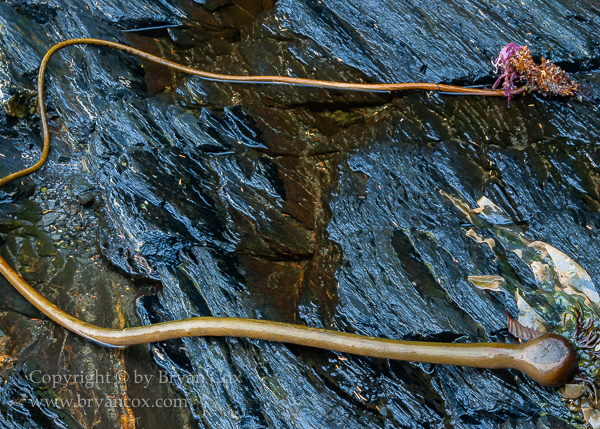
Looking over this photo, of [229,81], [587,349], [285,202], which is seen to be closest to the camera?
[587,349]

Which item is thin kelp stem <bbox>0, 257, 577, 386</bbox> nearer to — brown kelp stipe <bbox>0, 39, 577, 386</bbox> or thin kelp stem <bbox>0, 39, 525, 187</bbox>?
brown kelp stipe <bbox>0, 39, 577, 386</bbox>

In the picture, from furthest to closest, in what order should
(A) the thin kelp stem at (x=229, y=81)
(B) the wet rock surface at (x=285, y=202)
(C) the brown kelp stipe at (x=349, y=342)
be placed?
(A) the thin kelp stem at (x=229, y=81) → (B) the wet rock surface at (x=285, y=202) → (C) the brown kelp stipe at (x=349, y=342)

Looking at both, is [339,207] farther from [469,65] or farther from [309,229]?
[469,65]

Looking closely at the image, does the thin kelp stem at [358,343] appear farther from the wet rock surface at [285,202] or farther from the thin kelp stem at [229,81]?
the thin kelp stem at [229,81]

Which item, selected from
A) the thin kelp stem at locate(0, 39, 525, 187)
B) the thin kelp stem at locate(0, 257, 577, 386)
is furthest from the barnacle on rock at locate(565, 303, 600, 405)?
the thin kelp stem at locate(0, 39, 525, 187)

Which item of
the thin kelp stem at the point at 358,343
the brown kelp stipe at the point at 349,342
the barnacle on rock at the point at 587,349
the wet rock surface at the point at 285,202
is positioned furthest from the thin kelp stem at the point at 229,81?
the barnacle on rock at the point at 587,349

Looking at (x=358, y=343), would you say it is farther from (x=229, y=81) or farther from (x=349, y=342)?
(x=229, y=81)

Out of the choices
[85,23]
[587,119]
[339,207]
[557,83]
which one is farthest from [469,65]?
[85,23]

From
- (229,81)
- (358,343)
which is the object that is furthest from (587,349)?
(229,81)
